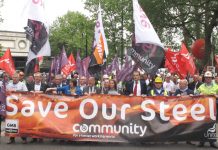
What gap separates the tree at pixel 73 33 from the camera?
66.5 m

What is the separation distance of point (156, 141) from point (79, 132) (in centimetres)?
184

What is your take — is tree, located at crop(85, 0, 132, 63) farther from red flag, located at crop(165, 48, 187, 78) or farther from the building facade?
the building facade

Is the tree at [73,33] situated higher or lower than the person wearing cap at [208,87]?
higher

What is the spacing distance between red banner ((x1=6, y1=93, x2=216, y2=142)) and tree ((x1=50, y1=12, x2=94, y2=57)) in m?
50.1

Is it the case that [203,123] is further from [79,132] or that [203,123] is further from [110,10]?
[110,10]

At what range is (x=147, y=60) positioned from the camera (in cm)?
1253

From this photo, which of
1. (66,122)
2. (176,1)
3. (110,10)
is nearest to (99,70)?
(66,122)

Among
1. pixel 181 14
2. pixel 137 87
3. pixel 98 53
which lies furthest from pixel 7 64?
pixel 181 14

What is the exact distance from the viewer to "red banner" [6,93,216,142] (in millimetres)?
11375

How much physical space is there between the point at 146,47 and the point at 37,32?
305 cm

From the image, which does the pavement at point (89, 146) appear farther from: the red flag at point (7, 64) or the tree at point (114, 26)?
the tree at point (114, 26)

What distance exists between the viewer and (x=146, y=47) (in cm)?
1264

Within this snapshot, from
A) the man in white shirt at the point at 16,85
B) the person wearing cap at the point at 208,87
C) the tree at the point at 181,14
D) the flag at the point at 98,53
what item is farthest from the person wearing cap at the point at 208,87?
the tree at the point at 181,14

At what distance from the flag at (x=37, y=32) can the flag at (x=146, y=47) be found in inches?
96.7
